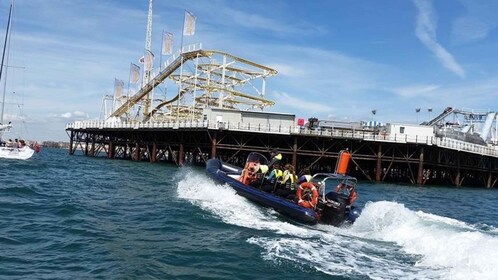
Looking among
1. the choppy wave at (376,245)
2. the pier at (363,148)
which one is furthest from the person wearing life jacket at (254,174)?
the pier at (363,148)

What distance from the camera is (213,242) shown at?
12.1 m

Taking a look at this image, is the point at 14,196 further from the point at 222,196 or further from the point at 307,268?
the point at 307,268

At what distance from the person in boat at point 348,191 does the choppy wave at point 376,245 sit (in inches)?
24.5

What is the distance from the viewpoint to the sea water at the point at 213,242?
9664 millimetres

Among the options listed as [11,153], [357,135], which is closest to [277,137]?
[357,135]

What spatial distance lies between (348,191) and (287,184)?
2165 millimetres

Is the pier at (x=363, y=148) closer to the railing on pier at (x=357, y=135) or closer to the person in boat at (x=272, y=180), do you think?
the railing on pier at (x=357, y=135)

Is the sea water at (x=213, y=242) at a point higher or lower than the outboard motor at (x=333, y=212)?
lower

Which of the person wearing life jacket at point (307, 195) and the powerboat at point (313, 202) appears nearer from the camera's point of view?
the powerboat at point (313, 202)

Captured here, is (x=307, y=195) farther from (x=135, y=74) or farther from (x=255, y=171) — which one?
(x=135, y=74)

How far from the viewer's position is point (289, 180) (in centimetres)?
1759

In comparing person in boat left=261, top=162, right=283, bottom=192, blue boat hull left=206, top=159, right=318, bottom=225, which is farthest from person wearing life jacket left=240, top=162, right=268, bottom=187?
blue boat hull left=206, top=159, right=318, bottom=225

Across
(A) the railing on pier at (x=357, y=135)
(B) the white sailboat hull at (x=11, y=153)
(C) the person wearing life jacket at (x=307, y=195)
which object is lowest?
(B) the white sailboat hull at (x=11, y=153)

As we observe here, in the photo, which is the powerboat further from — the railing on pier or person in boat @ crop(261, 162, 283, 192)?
the railing on pier
